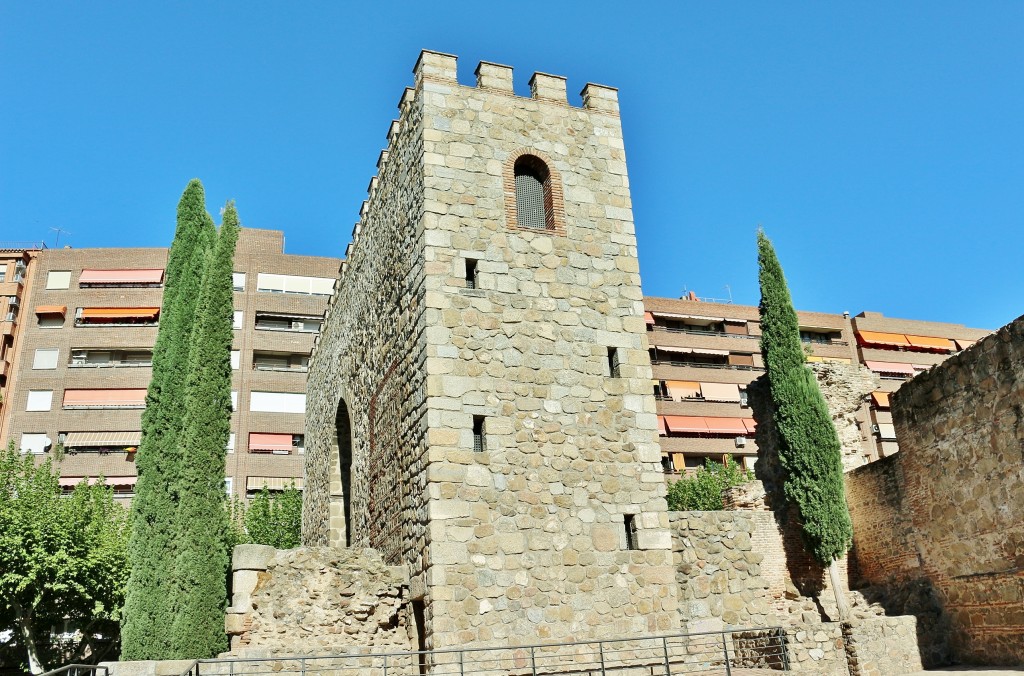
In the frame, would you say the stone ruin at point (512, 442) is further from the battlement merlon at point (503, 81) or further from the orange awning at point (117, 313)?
the orange awning at point (117, 313)

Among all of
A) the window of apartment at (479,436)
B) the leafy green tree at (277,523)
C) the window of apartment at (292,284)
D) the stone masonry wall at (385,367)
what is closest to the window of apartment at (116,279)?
the window of apartment at (292,284)

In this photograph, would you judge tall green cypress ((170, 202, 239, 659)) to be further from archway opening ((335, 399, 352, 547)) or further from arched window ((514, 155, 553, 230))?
arched window ((514, 155, 553, 230))

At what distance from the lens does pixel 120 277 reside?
4656 centimetres

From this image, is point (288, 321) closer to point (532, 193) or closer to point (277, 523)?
point (277, 523)

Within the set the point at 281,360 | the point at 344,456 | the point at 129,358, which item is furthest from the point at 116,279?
the point at 344,456

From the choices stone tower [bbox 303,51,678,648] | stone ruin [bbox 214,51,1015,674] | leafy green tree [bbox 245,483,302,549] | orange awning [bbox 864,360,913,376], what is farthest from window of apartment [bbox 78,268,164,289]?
orange awning [bbox 864,360,913,376]

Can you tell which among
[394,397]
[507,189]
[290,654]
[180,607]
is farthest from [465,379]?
[180,607]

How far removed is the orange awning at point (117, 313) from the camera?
45.1 metres

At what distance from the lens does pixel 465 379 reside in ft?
36.6

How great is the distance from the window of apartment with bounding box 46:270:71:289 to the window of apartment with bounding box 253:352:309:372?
12.2 metres

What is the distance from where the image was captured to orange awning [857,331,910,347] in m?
52.7

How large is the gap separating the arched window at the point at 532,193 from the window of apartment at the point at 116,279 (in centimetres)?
3913

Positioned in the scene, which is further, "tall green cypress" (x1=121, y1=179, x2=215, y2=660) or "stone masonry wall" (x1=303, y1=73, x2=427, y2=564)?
"tall green cypress" (x1=121, y1=179, x2=215, y2=660)

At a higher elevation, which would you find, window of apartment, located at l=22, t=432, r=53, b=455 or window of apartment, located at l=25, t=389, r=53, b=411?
window of apartment, located at l=25, t=389, r=53, b=411
